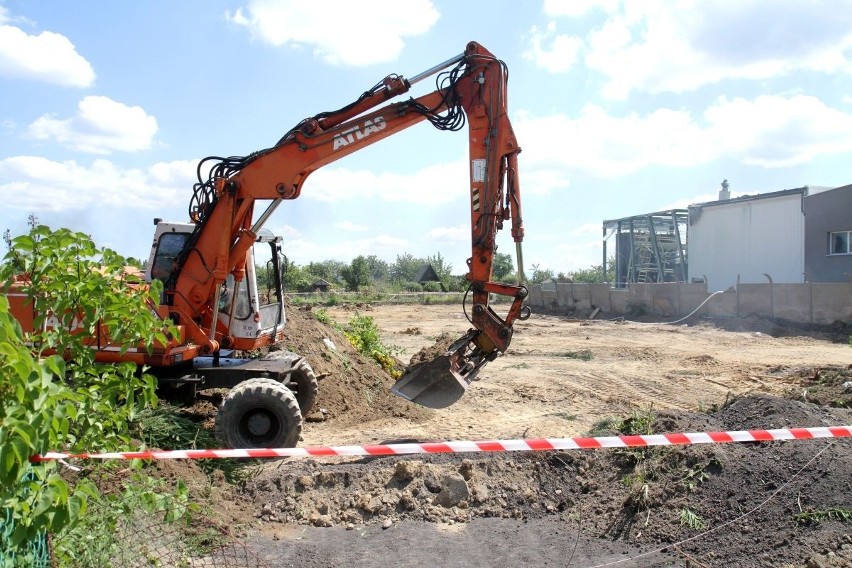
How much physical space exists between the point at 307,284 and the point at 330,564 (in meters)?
46.7

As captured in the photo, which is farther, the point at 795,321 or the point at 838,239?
the point at 838,239

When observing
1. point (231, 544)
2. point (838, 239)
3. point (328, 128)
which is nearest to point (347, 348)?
point (328, 128)

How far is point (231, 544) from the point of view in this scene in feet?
17.2

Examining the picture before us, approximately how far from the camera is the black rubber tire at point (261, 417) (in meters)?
7.53

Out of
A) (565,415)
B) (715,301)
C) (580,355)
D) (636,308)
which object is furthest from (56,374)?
(636,308)

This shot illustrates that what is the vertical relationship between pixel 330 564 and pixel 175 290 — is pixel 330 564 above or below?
below

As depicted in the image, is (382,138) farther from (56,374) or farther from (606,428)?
(56,374)

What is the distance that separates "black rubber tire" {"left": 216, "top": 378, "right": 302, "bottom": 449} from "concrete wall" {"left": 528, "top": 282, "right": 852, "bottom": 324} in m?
17.6

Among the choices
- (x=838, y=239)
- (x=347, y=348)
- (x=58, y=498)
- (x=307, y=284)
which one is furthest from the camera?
(x=307, y=284)

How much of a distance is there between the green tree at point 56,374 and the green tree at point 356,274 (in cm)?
4916

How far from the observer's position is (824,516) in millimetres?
5059

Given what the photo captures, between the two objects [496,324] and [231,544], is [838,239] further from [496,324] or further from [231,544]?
[231,544]

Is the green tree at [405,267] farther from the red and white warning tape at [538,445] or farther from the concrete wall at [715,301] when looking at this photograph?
the red and white warning tape at [538,445]

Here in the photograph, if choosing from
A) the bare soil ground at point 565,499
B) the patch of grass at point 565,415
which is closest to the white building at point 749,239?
the patch of grass at point 565,415
